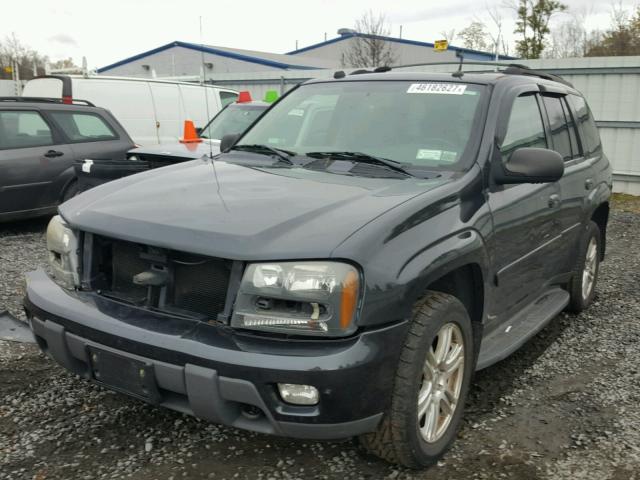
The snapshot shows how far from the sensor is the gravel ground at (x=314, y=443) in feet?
8.95

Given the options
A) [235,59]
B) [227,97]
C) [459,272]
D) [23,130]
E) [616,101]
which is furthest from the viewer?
[235,59]

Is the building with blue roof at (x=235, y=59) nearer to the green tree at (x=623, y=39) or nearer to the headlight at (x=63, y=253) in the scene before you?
the green tree at (x=623, y=39)

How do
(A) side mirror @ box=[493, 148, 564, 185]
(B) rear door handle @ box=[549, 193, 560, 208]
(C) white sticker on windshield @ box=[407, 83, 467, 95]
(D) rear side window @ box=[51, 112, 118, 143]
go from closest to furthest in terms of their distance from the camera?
(A) side mirror @ box=[493, 148, 564, 185], (C) white sticker on windshield @ box=[407, 83, 467, 95], (B) rear door handle @ box=[549, 193, 560, 208], (D) rear side window @ box=[51, 112, 118, 143]

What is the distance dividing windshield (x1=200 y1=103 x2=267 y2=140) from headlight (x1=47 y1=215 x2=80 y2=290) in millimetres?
6134

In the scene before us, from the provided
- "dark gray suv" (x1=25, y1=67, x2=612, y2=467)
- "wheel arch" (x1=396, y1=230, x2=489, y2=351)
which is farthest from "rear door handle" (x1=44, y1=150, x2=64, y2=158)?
"wheel arch" (x1=396, y1=230, x2=489, y2=351)

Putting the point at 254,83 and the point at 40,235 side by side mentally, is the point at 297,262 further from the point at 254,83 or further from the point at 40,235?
the point at 254,83

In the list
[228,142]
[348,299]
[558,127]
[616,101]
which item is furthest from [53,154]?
[616,101]

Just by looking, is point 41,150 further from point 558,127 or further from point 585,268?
point 585,268

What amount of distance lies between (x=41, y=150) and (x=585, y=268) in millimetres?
6213

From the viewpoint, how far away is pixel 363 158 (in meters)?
3.33

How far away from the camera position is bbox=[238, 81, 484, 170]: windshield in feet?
10.9

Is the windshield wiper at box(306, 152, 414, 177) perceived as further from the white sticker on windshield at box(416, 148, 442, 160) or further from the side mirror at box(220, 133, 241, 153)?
the side mirror at box(220, 133, 241, 153)

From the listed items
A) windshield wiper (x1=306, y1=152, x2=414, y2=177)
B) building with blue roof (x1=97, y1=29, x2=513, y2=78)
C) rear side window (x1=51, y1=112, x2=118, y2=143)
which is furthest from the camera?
building with blue roof (x1=97, y1=29, x2=513, y2=78)

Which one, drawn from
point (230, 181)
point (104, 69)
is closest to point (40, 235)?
point (230, 181)
